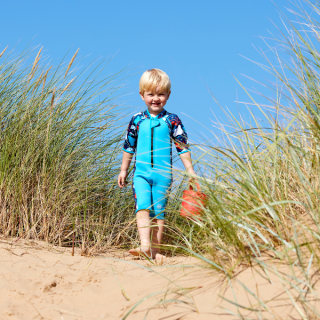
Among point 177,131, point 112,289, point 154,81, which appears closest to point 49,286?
point 112,289

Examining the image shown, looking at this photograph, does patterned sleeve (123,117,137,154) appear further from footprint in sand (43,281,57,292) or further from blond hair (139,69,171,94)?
footprint in sand (43,281,57,292)

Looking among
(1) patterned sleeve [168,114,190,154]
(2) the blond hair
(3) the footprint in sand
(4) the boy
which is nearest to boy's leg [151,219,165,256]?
Result: (4) the boy

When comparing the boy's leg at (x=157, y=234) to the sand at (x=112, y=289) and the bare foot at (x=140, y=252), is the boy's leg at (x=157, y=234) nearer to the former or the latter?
the bare foot at (x=140, y=252)

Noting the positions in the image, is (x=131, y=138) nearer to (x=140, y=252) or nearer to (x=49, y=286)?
(x=140, y=252)

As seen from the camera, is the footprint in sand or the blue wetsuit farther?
the blue wetsuit

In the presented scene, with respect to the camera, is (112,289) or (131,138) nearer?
(112,289)

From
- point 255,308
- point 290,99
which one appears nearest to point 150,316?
point 255,308

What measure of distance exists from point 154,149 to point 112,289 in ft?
3.96

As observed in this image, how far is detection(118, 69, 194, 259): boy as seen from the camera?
9.26ft

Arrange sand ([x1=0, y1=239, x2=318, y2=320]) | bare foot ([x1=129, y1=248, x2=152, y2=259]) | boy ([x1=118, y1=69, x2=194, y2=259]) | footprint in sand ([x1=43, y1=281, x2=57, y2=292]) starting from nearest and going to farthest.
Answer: sand ([x1=0, y1=239, x2=318, y2=320])
footprint in sand ([x1=43, y1=281, x2=57, y2=292])
bare foot ([x1=129, y1=248, x2=152, y2=259])
boy ([x1=118, y1=69, x2=194, y2=259])

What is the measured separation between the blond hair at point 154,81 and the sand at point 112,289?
1.33 meters

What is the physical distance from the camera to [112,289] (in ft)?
6.50

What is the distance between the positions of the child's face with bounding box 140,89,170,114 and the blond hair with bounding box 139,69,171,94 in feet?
0.09

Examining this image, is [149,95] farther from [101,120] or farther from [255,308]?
[255,308]
